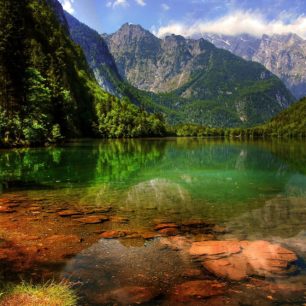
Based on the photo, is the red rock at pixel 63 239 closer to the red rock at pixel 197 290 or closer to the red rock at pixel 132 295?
the red rock at pixel 132 295

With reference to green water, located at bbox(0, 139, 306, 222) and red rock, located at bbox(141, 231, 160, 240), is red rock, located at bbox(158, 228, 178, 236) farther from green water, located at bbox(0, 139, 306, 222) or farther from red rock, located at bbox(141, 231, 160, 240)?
green water, located at bbox(0, 139, 306, 222)

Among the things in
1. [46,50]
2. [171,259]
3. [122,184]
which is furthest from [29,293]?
[46,50]

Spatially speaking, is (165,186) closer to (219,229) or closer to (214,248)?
(219,229)

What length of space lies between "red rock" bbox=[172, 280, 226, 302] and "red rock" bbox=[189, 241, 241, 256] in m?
2.54

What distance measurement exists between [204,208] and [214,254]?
8.62 m

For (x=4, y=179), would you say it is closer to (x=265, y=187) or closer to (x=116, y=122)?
(x=265, y=187)

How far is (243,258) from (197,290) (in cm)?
324

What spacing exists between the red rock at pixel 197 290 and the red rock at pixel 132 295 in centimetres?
68

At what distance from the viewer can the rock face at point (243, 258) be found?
11.8m

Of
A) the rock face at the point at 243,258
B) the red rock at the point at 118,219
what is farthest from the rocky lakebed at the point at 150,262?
the red rock at the point at 118,219

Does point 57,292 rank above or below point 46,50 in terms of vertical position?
below

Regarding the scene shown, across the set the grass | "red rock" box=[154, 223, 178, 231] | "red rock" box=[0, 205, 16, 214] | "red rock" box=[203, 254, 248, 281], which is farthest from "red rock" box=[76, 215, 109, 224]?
the grass

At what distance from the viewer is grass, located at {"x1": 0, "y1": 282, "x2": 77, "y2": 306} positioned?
29.2 feet

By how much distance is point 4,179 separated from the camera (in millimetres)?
33312
